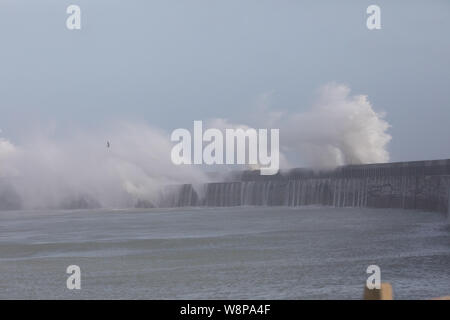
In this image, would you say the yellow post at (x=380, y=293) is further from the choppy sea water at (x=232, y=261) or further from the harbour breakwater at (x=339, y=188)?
the harbour breakwater at (x=339, y=188)

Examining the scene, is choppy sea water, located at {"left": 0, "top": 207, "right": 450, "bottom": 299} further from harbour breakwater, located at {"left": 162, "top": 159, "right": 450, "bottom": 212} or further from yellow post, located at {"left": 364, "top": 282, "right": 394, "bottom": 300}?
harbour breakwater, located at {"left": 162, "top": 159, "right": 450, "bottom": 212}

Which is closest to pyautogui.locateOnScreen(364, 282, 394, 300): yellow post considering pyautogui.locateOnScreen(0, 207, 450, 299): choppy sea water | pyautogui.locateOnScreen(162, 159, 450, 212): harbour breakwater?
pyautogui.locateOnScreen(0, 207, 450, 299): choppy sea water

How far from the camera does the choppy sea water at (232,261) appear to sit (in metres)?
19.1

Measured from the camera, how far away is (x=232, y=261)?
2617cm

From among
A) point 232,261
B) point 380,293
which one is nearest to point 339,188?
point 232,261

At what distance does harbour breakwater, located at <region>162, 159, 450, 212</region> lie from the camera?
60.8 meters


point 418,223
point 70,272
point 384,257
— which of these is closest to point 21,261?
point 70,272

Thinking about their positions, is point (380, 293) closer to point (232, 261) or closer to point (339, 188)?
point (232, 261)

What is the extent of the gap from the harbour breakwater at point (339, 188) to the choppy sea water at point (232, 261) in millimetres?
16853

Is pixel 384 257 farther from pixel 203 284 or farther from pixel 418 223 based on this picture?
pixel 418 223

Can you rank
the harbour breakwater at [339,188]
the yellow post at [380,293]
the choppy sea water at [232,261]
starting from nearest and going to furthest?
the yellow post at [380,293] < the choppy sea water at [232,261] < the harbour breakwater at [339,188]

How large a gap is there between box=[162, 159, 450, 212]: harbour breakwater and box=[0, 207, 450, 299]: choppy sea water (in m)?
16.9

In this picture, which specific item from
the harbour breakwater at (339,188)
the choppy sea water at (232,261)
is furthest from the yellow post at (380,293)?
the harbour breakwater at (339,188)
